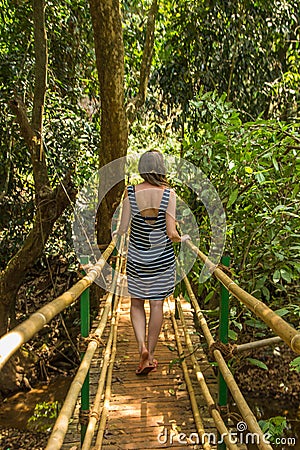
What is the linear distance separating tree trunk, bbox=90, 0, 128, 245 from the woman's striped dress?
1116mm

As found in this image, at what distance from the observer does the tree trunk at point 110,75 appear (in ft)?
12.1

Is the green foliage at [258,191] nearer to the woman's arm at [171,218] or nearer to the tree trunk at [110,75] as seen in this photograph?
the woman's arm at [171,218]

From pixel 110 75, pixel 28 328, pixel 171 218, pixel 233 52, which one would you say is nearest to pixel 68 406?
pixel 28 328

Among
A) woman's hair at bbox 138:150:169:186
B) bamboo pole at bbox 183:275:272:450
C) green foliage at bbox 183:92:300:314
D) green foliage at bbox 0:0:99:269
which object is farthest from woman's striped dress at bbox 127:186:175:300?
green foliage at bbox 0:0:99:269

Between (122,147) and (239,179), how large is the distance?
1.77 m

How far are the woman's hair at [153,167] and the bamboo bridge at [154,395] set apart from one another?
0.40m

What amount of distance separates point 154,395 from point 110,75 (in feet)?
8.26

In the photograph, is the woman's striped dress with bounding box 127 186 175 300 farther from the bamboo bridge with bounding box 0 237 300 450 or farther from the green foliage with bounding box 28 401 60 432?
the green foliage with bounding box 28 401 60 432

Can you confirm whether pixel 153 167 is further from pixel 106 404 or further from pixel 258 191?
pixel 106 404

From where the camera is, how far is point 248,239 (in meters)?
2.54

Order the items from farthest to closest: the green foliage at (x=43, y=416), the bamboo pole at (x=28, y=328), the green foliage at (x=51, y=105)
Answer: the green foliage at (x=43, y=416), the green foliage at (x=51, y=105), the bamboo pole at (x=28, y=328)

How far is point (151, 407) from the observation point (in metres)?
2.13

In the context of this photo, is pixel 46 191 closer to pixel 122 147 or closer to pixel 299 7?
pixel 122 147

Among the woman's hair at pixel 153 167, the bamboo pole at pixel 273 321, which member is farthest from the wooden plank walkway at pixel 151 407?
the woman's hair at pixel 153 167
